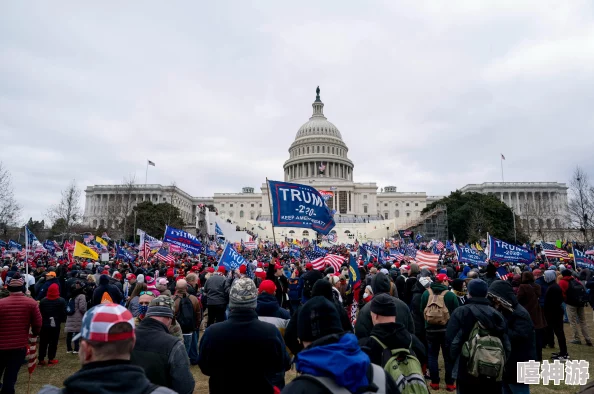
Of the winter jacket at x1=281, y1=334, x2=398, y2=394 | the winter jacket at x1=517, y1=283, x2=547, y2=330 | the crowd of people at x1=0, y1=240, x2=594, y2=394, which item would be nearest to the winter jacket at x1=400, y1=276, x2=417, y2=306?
the crowd of people at x1=0, y1=240, x2=594, y2=394

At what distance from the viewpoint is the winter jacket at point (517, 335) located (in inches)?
192

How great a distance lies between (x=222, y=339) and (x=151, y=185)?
4152 inches

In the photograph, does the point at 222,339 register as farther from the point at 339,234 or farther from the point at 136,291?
the point at 339,234

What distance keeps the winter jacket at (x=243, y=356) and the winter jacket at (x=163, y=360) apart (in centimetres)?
20

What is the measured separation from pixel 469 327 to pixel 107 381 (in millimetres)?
3792

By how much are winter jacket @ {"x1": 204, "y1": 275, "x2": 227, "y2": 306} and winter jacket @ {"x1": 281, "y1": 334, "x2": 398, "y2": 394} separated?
6.81 metres

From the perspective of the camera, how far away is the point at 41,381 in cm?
679

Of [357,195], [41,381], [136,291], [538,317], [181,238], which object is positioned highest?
[357,195]

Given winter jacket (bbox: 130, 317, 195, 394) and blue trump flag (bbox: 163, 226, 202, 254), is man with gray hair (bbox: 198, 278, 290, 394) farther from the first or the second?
blue trump flag (bbox: 163, 226, 202, 254)

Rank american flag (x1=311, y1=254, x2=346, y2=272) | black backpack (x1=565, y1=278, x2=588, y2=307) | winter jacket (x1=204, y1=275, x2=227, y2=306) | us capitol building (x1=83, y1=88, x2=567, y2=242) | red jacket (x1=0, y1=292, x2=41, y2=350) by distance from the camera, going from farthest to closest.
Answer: us capitol building (x1=83, y1=88, x2=567, y2=242)
american flag (x1=311, y1=254, x2=346, y2=272)
black backpack (x1=565, y1=278, x2=588, y2=307)
winter jacket (x1=204, y1=275, x2=227, y2=306)
red jacket (x1=0, y1=292, x2=41, y2=350)

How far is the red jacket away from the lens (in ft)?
16.9

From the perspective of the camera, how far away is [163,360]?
310 centimetres

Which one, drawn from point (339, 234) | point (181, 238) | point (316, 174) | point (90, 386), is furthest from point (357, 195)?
point (90, 386)

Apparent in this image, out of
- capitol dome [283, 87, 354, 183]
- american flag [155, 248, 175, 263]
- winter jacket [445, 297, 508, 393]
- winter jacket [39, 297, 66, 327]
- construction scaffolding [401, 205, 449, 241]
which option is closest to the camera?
winter jacket [445, 297, 508, 393]
